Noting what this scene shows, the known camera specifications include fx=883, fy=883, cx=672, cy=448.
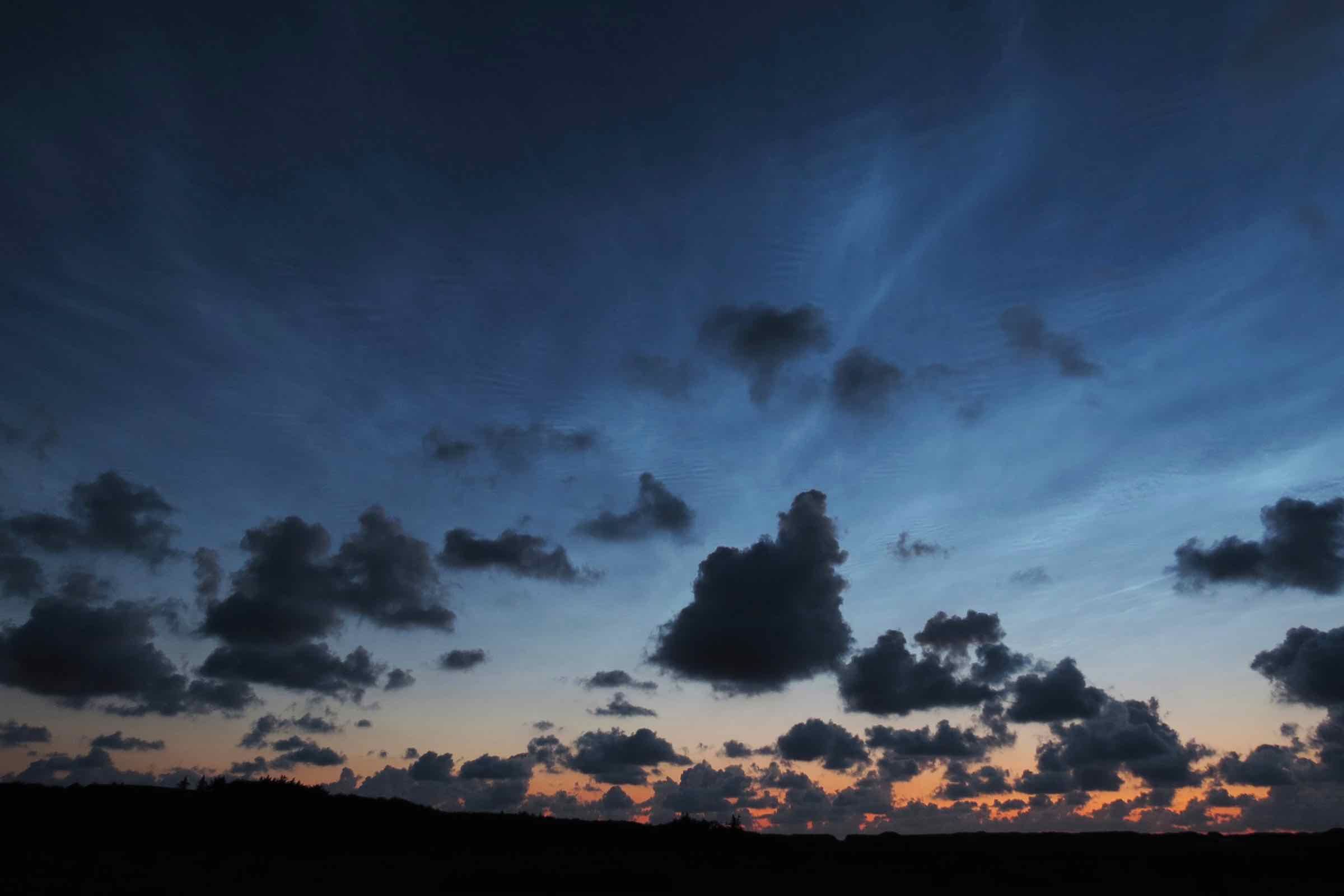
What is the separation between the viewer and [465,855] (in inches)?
2596

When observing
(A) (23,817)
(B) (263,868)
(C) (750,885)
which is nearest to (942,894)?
(C) (750,885)

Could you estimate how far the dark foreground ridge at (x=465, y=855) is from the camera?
2056 inches

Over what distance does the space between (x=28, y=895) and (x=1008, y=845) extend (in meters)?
84.6

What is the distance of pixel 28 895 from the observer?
4334 cm

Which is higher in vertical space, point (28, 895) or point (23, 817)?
point (23, 817)

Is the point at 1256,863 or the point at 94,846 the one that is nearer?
the point at 94,846

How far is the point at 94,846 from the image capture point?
5841cm

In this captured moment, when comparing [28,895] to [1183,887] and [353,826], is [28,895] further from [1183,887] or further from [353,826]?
[1183,887]

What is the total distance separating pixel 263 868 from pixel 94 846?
13.4 metres

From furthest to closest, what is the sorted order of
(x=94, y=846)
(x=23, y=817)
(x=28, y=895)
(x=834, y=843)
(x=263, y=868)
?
(x=834, y=843)
(x=23, y=817)
(x=94, y=846)
(x=263, y=868)
(x=28, y=895)

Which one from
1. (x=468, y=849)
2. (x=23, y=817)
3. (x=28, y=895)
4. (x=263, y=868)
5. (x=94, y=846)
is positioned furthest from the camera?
(x=468, y=849)

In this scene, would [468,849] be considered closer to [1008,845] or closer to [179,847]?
[179,847]

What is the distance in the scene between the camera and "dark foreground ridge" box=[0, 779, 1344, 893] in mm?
52219

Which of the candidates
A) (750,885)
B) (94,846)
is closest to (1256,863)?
(750,885)
